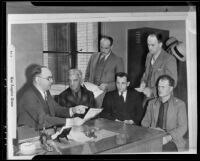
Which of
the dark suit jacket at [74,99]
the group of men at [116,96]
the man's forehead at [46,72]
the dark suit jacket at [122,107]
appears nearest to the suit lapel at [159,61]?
the group of men at [116,96]

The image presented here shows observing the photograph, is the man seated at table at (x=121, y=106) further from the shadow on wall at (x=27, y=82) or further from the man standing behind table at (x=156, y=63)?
the shadow on wall at (x=27, y=82)

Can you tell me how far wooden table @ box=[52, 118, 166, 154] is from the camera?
777 mm

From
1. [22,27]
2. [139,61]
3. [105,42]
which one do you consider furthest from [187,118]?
[22,27]

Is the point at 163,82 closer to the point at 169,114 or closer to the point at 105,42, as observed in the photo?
the point at 169,114

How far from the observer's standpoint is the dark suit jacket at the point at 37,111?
79 centimetres

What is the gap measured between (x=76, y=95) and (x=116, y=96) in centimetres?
12

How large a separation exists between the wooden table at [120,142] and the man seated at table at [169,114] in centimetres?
2

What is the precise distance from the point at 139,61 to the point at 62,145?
1.11 feet

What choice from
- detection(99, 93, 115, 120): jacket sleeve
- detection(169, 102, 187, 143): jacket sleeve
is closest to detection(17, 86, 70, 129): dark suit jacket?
detection(99, 93, 115, 120): jacket sleeve

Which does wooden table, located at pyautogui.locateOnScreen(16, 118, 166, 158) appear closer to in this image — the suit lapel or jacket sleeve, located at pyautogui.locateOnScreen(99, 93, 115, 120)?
jacket sleeve, located at pyautogui.locateOnScreen(99, 93, 115, 120)

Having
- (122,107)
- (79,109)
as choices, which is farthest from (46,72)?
(122,107)

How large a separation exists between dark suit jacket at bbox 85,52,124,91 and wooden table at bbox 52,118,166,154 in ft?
0.40

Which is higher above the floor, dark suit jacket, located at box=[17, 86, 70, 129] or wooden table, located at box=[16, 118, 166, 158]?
dark suit jacket, located at box=[17, 86, 70, 129]
